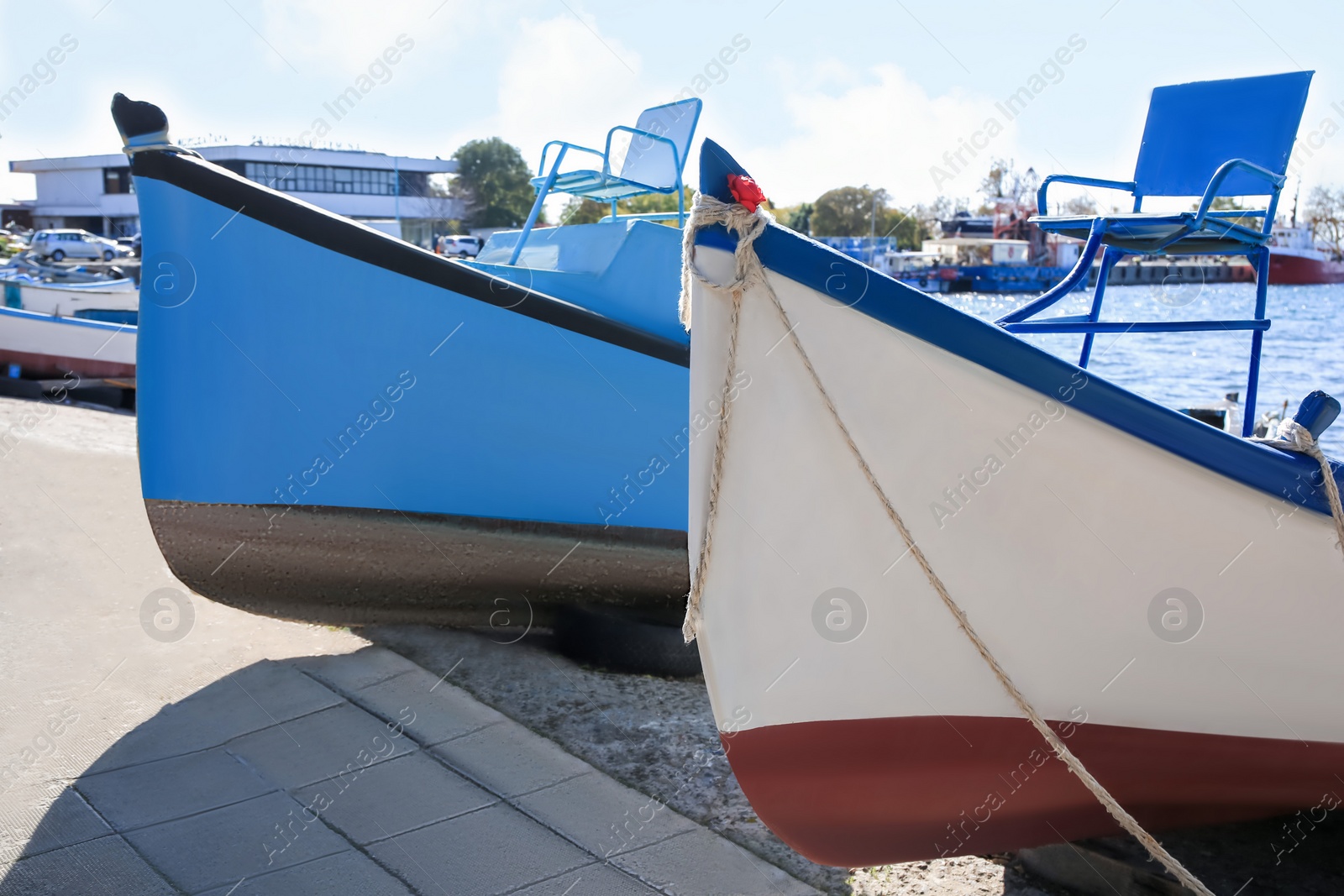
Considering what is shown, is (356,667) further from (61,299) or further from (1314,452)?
(61,299)

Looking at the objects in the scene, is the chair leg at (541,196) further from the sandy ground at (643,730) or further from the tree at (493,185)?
the tree at (493,185)

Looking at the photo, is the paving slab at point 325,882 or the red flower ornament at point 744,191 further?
the paving slab at point 325,882

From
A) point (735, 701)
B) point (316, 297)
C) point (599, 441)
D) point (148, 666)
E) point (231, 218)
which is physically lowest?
point (148, 666)

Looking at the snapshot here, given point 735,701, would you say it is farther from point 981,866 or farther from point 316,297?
point 316,297

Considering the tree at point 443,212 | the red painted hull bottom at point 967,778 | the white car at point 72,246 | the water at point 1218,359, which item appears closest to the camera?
the red painted hull bottom at point 967,778

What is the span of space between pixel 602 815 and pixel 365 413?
74.8 inches

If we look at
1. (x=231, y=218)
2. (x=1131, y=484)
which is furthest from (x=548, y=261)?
(x=1131, y=484)

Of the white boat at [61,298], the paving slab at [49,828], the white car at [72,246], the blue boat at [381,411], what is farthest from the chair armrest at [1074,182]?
the white car at [72,246]

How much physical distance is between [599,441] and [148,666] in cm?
207

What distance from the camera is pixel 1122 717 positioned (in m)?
2.50

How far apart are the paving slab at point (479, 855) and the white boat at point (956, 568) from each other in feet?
2.09

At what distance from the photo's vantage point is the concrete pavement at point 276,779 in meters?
2.61

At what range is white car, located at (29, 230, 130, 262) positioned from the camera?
34625 mm

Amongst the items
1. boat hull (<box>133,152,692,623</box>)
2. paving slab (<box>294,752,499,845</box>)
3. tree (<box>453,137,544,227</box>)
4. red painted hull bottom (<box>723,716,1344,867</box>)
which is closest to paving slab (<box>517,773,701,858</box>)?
Result: paving slab (<box>294,752,499,845</box>)
